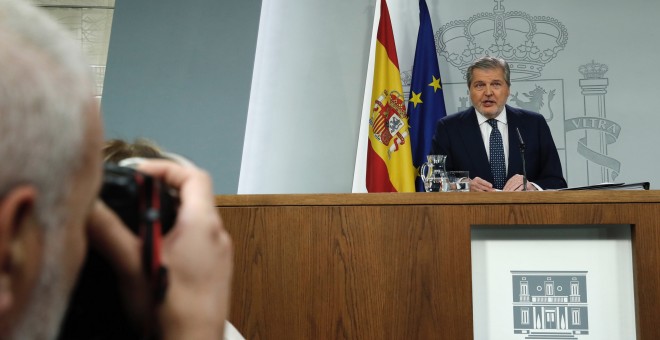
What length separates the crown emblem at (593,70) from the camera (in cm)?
475

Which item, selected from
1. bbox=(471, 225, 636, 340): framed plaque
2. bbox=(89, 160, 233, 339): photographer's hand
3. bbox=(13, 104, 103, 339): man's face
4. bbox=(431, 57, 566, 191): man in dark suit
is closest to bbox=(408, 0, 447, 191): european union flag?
bbox=(431, 57, 566, 191): man in dark suit

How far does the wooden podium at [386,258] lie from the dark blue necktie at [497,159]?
150cm

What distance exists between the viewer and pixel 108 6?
700cm

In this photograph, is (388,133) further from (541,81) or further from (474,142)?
(541,81)

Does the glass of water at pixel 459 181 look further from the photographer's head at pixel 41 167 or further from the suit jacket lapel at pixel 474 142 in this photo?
the photographer's head at pixel 41 167

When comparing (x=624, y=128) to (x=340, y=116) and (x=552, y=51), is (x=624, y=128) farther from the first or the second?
(x=340, y=116)

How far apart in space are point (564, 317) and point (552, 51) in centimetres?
282

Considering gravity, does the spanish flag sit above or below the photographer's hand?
above

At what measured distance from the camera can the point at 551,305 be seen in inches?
92.6

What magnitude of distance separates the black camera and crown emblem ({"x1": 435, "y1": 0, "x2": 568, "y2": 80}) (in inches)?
181

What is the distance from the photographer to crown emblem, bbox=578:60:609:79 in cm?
475

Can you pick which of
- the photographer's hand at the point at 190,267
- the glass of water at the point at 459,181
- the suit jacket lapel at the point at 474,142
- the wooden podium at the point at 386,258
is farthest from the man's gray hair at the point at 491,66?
the photographer's hand at the point at 190,267

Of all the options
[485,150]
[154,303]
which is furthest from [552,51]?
[154,303]

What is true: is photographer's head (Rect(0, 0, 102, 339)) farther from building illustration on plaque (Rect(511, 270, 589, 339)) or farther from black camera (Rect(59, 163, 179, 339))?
building illustration on plaque (Rect(511, 270, 589, 339))
